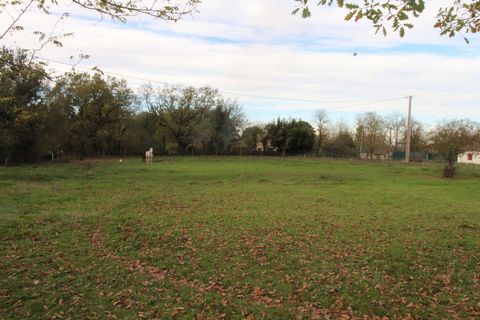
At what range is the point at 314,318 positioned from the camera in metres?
4.87

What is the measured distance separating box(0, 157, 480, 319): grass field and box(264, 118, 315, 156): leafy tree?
147ft

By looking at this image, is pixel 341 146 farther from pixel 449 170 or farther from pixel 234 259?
pixel 234 259

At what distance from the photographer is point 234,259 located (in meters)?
7.24

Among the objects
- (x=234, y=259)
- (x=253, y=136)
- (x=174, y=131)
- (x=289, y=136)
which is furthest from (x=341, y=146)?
(x=234, y=259)

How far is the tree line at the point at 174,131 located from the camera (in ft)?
95.8

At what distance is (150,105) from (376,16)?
5263 cm

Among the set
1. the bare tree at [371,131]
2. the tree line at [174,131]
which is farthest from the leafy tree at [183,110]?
the bare tree at [371,131]

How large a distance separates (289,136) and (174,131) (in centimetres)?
Result: 1717

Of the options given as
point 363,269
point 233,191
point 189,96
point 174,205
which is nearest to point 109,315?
point 363,269

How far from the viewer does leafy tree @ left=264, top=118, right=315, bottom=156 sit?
5891 cm

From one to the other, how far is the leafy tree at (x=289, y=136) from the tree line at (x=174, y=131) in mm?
136

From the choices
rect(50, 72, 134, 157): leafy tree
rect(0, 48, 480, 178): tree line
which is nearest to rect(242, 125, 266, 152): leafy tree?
rect(0, 48, 480, 178): tree line

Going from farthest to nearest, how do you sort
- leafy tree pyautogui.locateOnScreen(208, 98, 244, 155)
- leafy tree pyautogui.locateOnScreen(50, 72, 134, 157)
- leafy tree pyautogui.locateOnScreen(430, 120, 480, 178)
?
leafy tree pyautogui.locateOnScreen(208, 98, 244, 155) < leafy tree pyautogui.locateOnScreen(50, 72, 134, 157) < leafy tree pyautogui.locateOnScreen(430, 120, 480, 178)

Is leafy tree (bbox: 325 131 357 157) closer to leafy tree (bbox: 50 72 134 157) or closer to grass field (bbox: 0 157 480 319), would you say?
leafy tree (bbox: 50 72 134 157)
